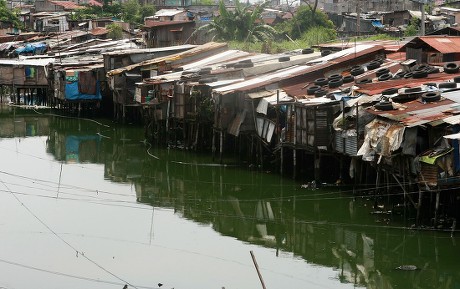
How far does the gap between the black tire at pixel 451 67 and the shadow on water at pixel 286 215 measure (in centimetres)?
498

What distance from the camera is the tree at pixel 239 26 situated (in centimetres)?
4156

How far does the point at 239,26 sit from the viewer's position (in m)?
41.9

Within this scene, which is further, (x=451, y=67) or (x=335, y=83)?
(x=335, y=83)

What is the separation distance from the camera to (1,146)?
3238 centimetres

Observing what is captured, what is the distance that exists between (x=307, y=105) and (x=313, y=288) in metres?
7.99

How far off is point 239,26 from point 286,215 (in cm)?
2231

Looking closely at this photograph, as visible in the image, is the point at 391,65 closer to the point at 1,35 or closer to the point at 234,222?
the point at 234,222

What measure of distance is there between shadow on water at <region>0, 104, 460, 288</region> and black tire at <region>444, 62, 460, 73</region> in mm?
4980

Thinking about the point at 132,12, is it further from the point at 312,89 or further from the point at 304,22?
the point at 312,89

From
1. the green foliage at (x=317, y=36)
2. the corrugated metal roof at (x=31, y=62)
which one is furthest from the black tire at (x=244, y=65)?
the corrugated metal roof at (x=31, y=62)

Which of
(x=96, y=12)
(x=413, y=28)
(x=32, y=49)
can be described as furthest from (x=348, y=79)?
(x=96, y=12)

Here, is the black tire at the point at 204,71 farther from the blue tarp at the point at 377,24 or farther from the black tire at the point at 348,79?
the blue tarp at the point at 377,24

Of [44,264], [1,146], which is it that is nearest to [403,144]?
[44,264]

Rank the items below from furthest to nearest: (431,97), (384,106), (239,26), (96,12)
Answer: (96,12) < (239,26) < (384,106) < (431,97)
